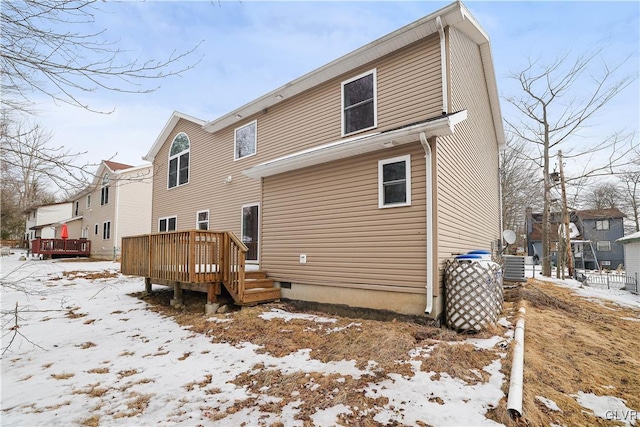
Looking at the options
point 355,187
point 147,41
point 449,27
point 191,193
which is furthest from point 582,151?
point 147,41

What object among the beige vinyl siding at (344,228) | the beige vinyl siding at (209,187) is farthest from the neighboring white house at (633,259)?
the beige vinyl siding at (209,187)

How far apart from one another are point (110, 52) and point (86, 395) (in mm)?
3715

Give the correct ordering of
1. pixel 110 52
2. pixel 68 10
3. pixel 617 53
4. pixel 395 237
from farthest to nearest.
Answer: pixel 617 53 → pixel 395 237 → pixel 110 52 → pixel 68 10

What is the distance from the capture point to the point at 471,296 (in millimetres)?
5379

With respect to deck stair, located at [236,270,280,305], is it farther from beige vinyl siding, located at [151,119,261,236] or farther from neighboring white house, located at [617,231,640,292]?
neighboring white house, located at [617,231,640,292]

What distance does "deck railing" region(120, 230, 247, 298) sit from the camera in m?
6.86

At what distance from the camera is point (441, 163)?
612 centimetres

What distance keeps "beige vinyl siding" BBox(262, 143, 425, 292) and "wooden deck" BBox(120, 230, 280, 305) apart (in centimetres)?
81

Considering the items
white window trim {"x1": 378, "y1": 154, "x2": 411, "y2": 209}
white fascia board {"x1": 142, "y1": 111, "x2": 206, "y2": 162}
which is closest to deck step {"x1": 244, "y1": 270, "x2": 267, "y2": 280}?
white window trim {"x1": 378, "y1": 154, "x2": 411, "y2": 209}

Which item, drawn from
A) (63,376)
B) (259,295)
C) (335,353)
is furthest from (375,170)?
(63,376)

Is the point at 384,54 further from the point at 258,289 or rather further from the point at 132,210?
the point at 132,210

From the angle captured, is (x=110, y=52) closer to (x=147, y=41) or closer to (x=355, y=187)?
(x=147, y=41)

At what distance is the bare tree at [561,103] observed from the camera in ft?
51.6

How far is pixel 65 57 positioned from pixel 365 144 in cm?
459
